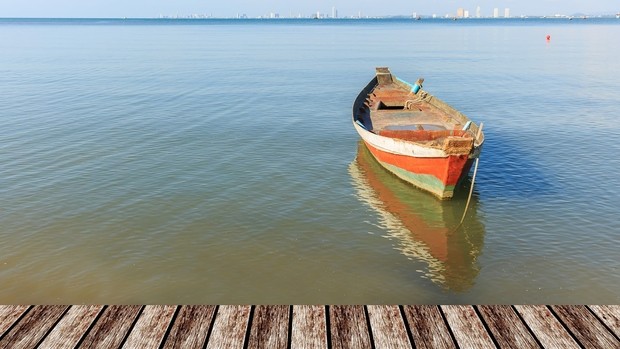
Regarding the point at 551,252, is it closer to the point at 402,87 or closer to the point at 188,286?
the point at 188,286

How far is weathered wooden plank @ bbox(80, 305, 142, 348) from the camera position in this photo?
207 inches

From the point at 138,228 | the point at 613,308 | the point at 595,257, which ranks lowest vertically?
the point at 595,257

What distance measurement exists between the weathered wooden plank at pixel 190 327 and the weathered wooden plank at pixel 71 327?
107 centimetres

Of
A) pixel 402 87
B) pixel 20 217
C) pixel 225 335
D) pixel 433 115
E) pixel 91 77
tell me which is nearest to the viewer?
pixel 225 335

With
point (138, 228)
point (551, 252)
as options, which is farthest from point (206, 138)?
point (551, 252)

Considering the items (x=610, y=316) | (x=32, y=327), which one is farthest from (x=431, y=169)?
(x=32, y=327)

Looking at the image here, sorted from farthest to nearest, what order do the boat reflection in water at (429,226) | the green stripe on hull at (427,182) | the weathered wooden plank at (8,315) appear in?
the green stripe on hull at (427,182)
the boat reflection in water at (429,226)
the weathered wooden plank at (8,315)

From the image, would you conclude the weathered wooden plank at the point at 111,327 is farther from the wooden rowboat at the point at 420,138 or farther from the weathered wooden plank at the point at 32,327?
the wooden rowboat at the point at 420,138

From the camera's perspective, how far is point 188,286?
42.8 ft

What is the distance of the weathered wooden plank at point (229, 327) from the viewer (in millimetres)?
5262

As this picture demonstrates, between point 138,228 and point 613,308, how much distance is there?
47.3 ft

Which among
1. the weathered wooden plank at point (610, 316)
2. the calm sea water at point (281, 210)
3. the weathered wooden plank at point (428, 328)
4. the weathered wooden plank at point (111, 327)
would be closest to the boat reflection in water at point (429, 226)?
the calm sea water at point (281, 210)

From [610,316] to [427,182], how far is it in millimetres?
13284

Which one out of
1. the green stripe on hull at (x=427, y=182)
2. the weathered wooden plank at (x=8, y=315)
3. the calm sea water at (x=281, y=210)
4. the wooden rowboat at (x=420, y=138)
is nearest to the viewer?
the weathered wooden plank at (x=8, y=315)
